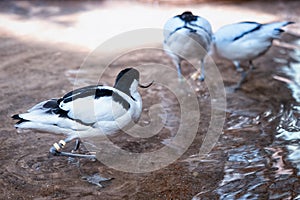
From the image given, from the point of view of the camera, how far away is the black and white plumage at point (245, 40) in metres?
4.84

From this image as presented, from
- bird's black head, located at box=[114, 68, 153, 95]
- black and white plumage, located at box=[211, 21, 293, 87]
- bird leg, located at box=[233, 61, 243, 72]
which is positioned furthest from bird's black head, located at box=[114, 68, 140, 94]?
bird leg, located at box=[233, 61, 243, 72]

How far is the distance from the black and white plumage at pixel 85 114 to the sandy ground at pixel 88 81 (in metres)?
0.35

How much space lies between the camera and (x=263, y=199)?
3.11 metres

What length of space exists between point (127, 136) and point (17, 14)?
4.23m

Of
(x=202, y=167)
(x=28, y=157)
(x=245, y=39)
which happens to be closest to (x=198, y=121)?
(x=202, y=167)

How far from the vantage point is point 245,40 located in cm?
493

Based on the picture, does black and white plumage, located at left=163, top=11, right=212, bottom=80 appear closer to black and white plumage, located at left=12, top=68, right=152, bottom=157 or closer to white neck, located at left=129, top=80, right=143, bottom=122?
white neck, located at left=129, top=80, right=143, bottom=122

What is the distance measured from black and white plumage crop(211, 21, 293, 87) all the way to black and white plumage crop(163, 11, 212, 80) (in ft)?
0.60

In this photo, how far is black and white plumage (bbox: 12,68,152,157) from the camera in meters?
3.25

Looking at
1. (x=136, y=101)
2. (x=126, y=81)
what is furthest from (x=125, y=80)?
(x=136, y=101)

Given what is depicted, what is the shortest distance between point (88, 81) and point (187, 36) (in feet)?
3.83

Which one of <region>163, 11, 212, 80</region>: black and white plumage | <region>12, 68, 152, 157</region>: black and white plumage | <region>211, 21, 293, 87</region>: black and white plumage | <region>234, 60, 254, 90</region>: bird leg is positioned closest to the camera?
<region>12, 68, 152, 157</region>: black and white plumage

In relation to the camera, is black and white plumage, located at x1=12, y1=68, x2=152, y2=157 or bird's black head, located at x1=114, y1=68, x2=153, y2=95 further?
bird's black head, located at x1=114, y1=68, x2=153, y2=95

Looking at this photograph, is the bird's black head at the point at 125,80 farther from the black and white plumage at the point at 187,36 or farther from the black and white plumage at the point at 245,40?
the black and white plumage at the point at 245,40
